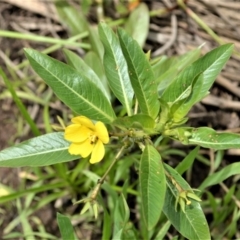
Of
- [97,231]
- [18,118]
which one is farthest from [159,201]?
[18,118]

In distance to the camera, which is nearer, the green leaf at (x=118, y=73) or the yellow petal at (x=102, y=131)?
the yellow petal at (x=102, y=131)

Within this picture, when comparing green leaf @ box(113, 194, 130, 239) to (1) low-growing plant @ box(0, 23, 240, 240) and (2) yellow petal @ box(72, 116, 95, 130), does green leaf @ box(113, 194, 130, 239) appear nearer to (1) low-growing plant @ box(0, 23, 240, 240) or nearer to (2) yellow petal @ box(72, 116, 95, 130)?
(1) low-growing plant @ box(0, 23, 240, 240)

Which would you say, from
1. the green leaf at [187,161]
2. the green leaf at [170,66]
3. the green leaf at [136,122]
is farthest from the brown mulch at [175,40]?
the green leaf at [136,122]

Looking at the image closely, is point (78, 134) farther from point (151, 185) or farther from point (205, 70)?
point (205, 70)

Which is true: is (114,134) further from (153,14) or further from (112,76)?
(153,14)

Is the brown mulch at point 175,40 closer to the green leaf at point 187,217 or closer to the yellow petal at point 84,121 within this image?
the green leaf at point 187,217

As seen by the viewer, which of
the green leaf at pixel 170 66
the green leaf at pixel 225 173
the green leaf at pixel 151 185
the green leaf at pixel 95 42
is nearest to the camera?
the green leaf at pixel 151 185

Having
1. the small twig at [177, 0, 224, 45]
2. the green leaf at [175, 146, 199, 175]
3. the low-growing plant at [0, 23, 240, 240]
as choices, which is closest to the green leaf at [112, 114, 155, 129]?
the low-growing plant at [0, 23, 240, 240]

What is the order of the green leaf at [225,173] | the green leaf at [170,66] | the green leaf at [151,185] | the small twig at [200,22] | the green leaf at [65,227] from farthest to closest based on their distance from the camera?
the small twig at [200,22], the green leaf at [170,66], the green leaf at [225,173], the green leaf at [65,227], the green leaf at [151,185]
